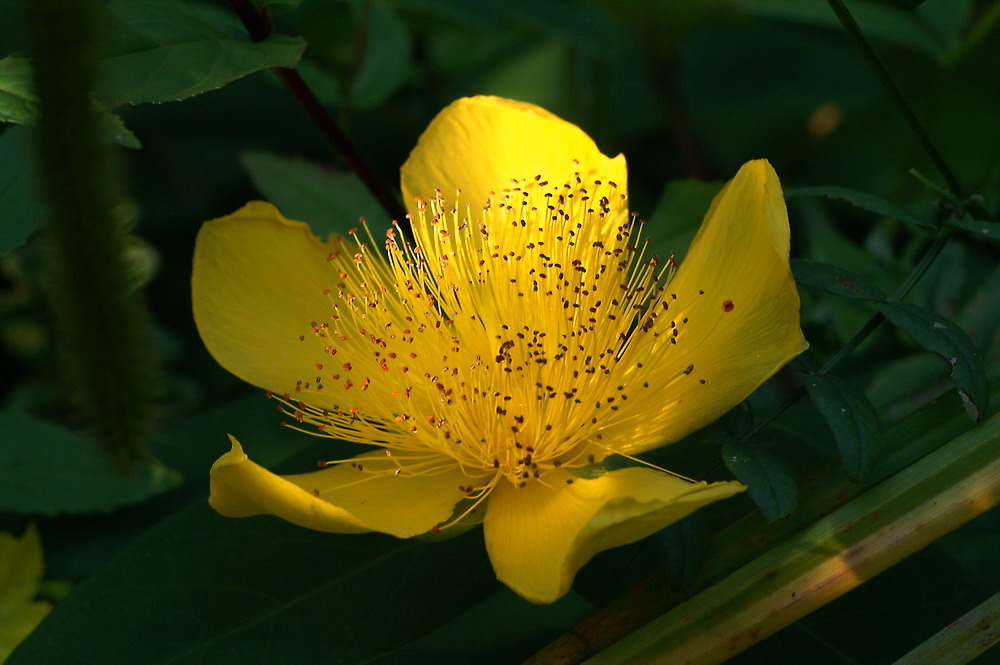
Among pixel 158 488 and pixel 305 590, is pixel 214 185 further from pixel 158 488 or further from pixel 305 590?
pixel 305 590

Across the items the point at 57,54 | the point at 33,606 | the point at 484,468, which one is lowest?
the point at 33,606

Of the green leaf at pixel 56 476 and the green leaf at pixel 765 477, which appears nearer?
the green leaf at pixel 765 477

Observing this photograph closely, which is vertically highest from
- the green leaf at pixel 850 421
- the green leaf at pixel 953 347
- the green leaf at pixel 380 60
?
the green leaf at pixel 953 347

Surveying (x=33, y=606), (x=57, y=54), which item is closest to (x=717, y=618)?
(x=57, y=54)

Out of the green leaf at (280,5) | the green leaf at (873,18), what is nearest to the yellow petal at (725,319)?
the green leaf at (280,5)

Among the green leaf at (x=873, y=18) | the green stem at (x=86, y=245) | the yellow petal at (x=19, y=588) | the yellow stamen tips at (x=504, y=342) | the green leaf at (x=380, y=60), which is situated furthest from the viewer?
the green leaf at (x=873, y=18)

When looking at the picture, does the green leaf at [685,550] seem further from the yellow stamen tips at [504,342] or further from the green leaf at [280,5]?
the green leaf at [280,5]
